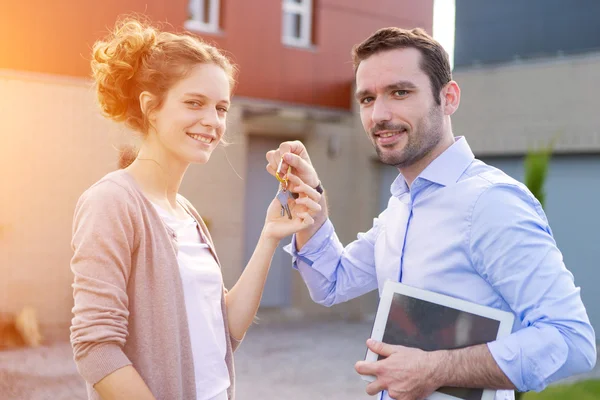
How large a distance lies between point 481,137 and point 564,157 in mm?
1307

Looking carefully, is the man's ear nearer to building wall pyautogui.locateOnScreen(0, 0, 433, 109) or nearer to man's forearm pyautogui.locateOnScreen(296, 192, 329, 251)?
man's forearm pyautogui.locateOnScreen(296, 192, 329, 251)

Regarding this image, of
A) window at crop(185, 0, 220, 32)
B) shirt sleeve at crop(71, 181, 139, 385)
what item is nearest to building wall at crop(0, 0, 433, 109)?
window at crop(185, 0, 220, 32)

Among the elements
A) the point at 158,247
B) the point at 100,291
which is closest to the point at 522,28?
the point at 158,247

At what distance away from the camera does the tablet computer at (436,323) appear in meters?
1.86

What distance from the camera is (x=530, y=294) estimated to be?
1.86m

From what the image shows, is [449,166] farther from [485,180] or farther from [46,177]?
[46,177]

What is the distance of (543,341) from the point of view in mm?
1803

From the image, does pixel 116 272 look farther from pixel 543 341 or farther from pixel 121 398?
pixel 543 341

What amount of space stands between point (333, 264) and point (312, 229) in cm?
16

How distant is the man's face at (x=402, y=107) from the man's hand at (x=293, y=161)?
0.30 metres

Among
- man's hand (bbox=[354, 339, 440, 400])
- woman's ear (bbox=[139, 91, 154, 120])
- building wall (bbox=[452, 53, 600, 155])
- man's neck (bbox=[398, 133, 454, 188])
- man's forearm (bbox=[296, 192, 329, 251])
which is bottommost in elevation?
man's hand (bbox=[354, 339, 440, 400])

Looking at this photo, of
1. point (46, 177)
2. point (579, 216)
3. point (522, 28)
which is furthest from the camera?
point (522, 28)

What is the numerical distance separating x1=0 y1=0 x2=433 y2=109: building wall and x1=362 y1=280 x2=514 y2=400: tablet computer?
748 centimetres

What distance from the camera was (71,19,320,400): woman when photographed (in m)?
1.86
